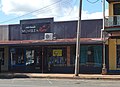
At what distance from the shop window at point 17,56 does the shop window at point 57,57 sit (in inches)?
126

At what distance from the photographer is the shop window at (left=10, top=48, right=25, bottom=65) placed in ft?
124

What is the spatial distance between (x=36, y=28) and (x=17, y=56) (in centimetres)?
348

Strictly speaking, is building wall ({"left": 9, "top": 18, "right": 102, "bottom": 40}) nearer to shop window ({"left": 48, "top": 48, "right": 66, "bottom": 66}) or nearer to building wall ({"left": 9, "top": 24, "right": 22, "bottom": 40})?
building wall ({"left": 9, "top": 24, "right": 22, "bottom": 40})

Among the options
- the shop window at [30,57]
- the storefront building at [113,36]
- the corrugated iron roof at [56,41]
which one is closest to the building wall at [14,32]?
the corrugated iron roof at [56,41]

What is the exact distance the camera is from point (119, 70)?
109 feet

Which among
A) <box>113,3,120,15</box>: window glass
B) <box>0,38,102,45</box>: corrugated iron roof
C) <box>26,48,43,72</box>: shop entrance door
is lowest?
<box>26,48,43,72</box>: shop entrance door

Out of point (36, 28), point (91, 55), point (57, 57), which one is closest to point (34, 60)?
point (57, 57)

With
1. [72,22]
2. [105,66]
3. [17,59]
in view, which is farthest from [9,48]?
[105,66]

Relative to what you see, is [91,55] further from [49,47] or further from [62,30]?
[49,47]

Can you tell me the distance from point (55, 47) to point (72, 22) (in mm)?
2901

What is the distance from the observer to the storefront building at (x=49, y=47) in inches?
1347

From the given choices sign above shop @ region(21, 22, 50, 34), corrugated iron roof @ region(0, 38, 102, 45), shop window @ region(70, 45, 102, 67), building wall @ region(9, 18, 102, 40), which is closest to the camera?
corrugated iron roof @ region(0, 38, 102, 45)

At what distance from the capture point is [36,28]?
3741 cm

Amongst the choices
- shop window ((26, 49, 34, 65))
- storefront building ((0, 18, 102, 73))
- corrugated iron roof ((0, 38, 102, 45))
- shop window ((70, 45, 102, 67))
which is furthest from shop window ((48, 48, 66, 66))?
shop window ((26, 49, 34, 65))
